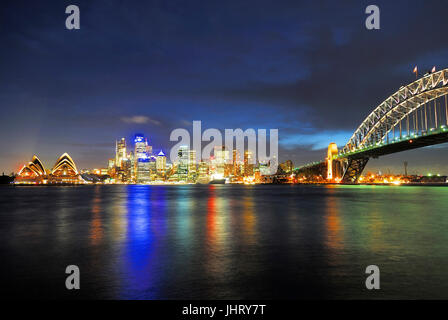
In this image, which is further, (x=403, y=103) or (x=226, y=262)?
(x=403, y=103)

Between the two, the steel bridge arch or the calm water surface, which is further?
the steel bridge arch

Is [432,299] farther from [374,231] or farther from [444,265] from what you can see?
[374,231]

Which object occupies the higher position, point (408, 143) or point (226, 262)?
point (408, 143)

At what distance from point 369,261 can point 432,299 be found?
356 cm

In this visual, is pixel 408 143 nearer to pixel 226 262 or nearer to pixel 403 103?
pixel 403 103

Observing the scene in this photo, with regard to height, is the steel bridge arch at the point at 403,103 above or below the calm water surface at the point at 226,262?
above

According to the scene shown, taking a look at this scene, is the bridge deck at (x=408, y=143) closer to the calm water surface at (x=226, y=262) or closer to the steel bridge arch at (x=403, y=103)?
the steel bridge arch at (x=403, y=103)

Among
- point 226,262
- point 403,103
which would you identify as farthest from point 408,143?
point 226,262

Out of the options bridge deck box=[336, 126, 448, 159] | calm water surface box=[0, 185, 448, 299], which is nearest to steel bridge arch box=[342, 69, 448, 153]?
bridge deck box=[336, 126, 448, 159]

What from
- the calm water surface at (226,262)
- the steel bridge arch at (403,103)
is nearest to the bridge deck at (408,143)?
the steel bridge arch at (403,103)

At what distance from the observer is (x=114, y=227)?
19.3 meters

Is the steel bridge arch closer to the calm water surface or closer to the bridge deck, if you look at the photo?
the bridge deck

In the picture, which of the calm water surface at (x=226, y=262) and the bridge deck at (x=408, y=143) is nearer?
the calm water surface at (x=226, y=262)
